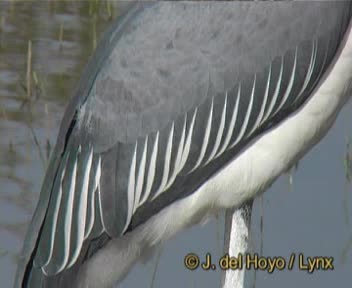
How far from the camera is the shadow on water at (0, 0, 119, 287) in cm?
913

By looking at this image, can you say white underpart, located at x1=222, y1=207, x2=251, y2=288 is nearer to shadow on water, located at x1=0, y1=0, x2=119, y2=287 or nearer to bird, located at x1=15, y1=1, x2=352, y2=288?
bird, located at x1=15, y1=1, x2=352, y2=288

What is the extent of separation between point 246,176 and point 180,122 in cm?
→ 32

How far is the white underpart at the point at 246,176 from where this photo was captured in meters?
6.46

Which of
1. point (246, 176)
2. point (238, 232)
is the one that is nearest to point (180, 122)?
point (246, 176)

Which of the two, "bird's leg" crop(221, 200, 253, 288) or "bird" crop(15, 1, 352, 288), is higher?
"bird" crop(15, 1, 352, 288)

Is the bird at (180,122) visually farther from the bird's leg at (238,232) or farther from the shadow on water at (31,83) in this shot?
the shadow on water at (31,83)

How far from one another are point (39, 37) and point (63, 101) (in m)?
1.13

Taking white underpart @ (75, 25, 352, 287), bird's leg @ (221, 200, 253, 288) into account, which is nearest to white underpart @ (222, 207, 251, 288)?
bird's leg @ (221, 200, 253, 288)

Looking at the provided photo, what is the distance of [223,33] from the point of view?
6.49m

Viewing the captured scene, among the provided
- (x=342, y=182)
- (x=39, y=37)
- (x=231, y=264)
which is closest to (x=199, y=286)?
(x=342, y=182)

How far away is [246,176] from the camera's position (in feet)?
21.2

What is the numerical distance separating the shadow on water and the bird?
2.08m

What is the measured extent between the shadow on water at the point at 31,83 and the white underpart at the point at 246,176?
208 cm

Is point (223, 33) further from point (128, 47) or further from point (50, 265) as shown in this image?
point (50, 265)
